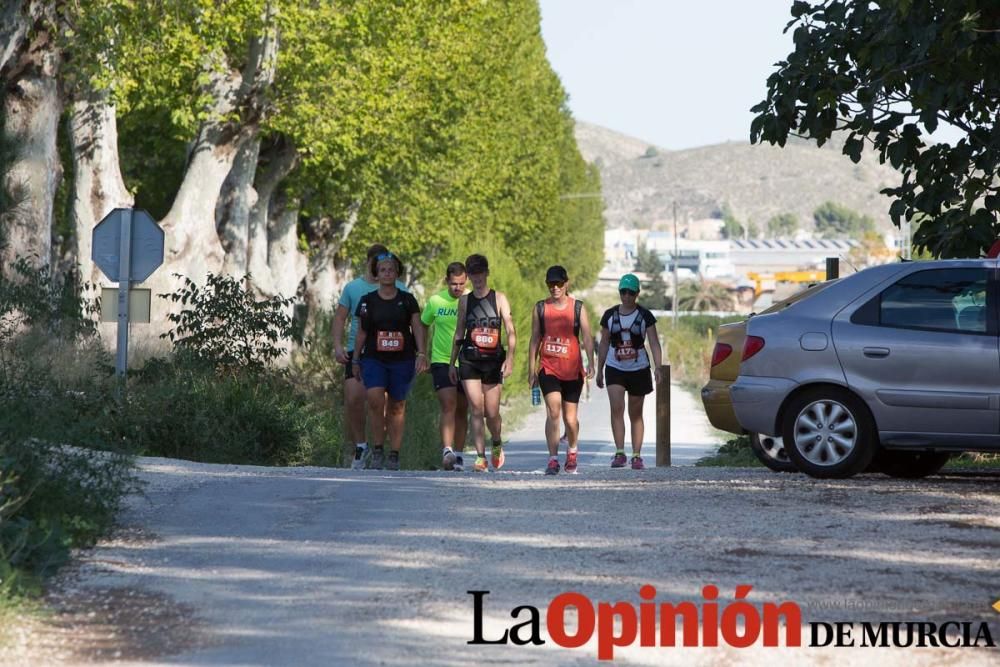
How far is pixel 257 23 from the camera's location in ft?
106

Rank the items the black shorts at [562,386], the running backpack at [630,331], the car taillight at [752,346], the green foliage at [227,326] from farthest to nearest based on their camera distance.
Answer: the green foliage at [227,326]
the running backpack at [630,331]
the black shorts at [562,386]
the car taillight at [752,346]

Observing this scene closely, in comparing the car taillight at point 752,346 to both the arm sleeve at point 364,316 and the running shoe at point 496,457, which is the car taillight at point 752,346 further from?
the running shoe at point 496,457

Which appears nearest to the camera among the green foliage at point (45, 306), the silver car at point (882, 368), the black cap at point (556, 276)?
the silver car at point (882, 368)

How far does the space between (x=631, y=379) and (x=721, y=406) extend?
0.88m

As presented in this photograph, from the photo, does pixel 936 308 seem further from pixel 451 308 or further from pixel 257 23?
pixel 257 23

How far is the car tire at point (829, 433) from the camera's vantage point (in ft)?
43.1

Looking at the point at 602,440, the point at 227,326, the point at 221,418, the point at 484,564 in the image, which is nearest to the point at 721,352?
the point at 221,418

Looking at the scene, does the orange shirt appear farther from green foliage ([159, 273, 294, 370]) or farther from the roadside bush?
green foliage ([159, 273, 294, 370])

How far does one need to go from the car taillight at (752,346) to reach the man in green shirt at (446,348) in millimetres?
3290

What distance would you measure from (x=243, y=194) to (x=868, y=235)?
152011 millimetres

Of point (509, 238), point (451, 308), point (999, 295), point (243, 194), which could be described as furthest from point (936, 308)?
point (509, 238)

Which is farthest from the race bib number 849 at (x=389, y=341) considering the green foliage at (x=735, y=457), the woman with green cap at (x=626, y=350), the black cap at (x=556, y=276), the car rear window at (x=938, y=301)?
the green foliage at (x=735, y=457)

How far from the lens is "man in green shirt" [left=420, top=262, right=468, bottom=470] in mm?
16391

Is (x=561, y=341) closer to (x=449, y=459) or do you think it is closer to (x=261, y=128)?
(x=449, y=459)
